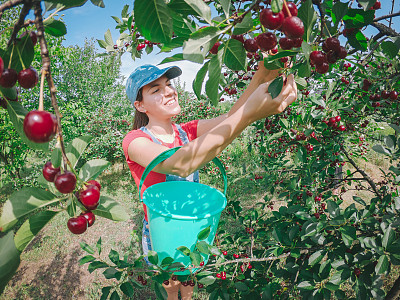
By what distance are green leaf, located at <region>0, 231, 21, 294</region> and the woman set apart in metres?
0.76

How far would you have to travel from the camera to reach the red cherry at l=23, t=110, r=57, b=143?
39cm

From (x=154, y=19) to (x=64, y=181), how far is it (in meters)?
0.39

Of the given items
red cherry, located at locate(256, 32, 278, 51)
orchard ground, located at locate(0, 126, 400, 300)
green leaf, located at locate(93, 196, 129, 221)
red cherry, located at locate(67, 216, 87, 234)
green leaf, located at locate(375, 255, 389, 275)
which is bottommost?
orchard ground, located at locate(0, 126, 400, 300)

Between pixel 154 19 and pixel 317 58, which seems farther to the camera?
pixel 317 58

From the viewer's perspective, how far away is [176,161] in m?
1.13

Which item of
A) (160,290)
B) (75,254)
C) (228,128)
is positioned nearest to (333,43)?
(228,128)

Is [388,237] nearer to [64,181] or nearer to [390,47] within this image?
[390,47]

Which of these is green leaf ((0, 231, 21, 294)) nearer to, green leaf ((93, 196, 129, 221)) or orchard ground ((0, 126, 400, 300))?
green leaf ((93, 196, 129, 221))

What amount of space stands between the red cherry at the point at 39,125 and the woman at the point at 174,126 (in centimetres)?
72

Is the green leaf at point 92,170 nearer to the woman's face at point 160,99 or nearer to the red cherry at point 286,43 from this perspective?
the red cherry at point 286,43

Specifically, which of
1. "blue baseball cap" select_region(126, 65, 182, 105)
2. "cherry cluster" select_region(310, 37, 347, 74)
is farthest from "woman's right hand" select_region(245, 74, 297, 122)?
"blue baseball cap" select_region(126, 65, 182, 105)

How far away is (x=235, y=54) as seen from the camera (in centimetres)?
61

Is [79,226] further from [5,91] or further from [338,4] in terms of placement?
[338,4]

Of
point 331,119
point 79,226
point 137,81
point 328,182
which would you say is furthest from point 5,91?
point 328,182
